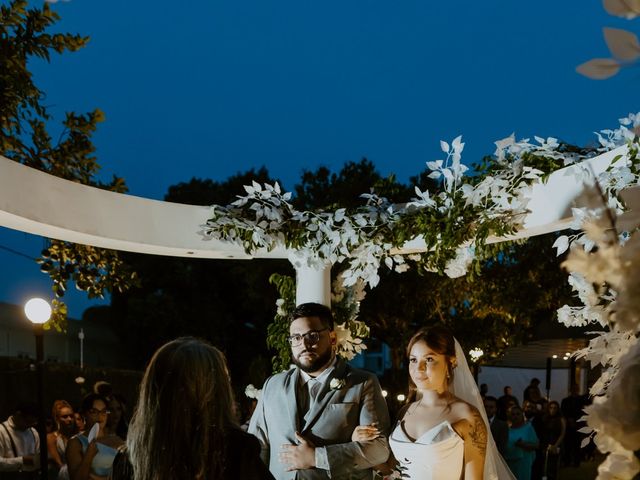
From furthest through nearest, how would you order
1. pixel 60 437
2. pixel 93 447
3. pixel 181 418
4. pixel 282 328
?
1. pixel 60 437
2. pixel 282 328
3. pixel 93 447
4. pixel 181 418

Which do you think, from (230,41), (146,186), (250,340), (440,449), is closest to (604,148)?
(440,449)

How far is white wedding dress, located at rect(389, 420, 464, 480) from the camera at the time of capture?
13.2 ft

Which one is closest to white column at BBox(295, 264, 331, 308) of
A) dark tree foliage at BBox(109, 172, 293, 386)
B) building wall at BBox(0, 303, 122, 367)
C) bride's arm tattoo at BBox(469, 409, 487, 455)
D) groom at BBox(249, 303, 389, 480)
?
groom at BBox(249, 303, 389, 480)

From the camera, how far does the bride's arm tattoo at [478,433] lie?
4044 mm

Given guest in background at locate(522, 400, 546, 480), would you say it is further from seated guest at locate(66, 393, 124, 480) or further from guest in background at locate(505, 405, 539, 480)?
seated guest at locate(66, 393, 124, 480)

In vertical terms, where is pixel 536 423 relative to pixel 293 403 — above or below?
below

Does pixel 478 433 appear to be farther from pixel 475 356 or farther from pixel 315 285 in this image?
pixel 475 356

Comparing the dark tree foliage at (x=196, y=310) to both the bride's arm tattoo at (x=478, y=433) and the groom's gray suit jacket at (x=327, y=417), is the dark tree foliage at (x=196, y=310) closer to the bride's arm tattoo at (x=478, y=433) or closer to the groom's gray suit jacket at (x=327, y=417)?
the groom's gray suit jacket at (x=327, y=417)

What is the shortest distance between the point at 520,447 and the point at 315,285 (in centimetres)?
389

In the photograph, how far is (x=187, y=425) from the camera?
216cm

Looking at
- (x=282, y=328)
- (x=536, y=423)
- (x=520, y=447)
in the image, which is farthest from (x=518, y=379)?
(x=282, y=328)

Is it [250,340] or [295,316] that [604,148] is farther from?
[250,340]

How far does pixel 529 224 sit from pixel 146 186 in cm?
9140

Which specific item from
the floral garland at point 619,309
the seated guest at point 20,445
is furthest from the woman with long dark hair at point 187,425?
the seated guest at point 20,445
